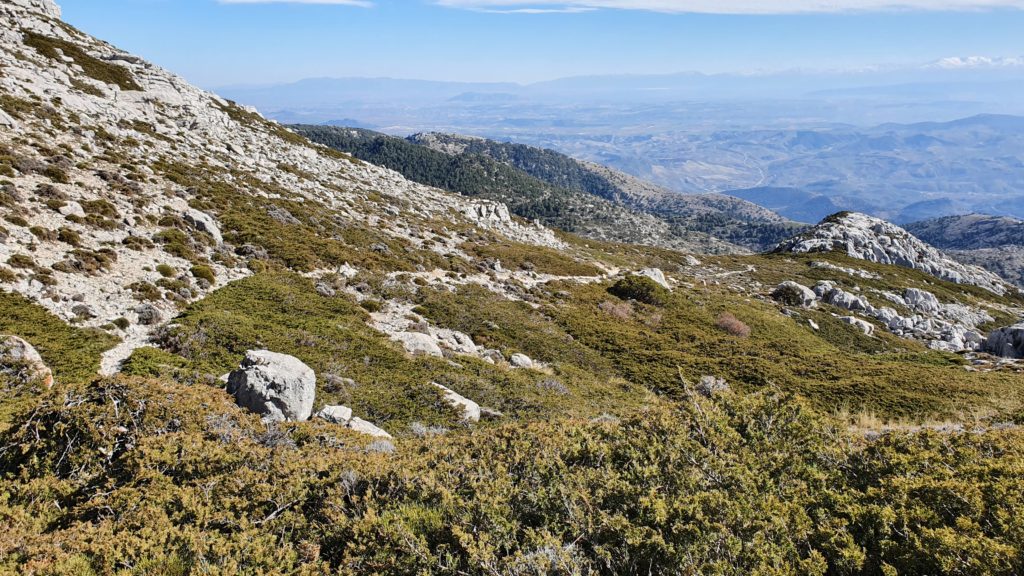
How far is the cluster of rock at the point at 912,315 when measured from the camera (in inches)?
1742

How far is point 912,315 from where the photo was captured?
181 feet

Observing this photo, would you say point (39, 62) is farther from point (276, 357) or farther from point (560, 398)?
point (560, 398)

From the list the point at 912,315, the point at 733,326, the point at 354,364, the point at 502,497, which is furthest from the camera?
the point at 912,315

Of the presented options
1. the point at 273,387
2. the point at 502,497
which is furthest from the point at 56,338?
the point at 502,497

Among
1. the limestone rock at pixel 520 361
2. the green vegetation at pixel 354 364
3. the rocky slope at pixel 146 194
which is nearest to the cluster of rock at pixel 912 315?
the rocky slope at pixel 146 194

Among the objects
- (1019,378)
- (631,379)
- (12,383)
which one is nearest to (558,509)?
(12,383)

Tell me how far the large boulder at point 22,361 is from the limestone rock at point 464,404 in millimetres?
10349

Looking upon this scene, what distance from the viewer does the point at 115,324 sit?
52.0ft

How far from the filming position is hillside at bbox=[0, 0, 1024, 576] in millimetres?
6043

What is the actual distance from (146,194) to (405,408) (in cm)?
2632

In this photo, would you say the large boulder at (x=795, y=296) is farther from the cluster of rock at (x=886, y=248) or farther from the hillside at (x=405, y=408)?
the cluster of rock at (x=886, y=248)

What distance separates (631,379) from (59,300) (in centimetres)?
2281

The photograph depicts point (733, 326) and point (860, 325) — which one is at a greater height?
point (733, 326)

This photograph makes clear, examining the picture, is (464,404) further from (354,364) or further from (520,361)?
(520,361)
